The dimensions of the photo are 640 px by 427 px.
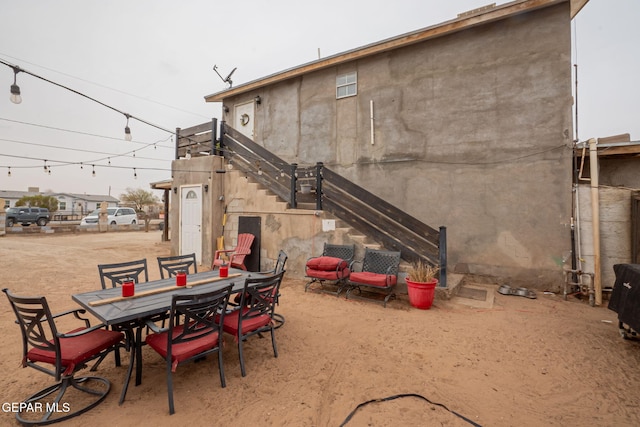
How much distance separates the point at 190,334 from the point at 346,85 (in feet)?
25.6

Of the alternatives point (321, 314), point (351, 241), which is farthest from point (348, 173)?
point (321, 314)

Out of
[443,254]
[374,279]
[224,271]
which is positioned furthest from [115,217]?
[443,254]

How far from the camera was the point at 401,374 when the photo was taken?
2.77 m

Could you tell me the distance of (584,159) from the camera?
17.9 feet

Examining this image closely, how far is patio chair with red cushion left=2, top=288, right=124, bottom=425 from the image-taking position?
6.71 ft

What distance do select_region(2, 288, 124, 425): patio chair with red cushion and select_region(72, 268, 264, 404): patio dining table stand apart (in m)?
0.17

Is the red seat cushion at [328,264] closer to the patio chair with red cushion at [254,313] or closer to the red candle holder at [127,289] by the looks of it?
the patio chair with red cushion at [254,313]

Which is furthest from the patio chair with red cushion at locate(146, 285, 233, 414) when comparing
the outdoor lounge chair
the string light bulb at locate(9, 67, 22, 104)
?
the string light bulb at locate(9, 67, 22, 104)

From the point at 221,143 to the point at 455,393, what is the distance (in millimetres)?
8149

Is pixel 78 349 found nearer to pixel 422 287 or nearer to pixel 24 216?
pixel 422 287

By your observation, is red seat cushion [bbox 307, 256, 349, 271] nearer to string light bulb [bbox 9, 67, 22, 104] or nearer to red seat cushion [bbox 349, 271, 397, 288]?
red seat cushion [bbox 349, 271, 397, 288]

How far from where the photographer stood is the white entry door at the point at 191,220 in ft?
27.3

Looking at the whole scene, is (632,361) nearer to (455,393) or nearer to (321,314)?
(455,393)

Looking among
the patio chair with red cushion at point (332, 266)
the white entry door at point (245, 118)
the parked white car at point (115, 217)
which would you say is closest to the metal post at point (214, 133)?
the white entry door at point (245, 118)
